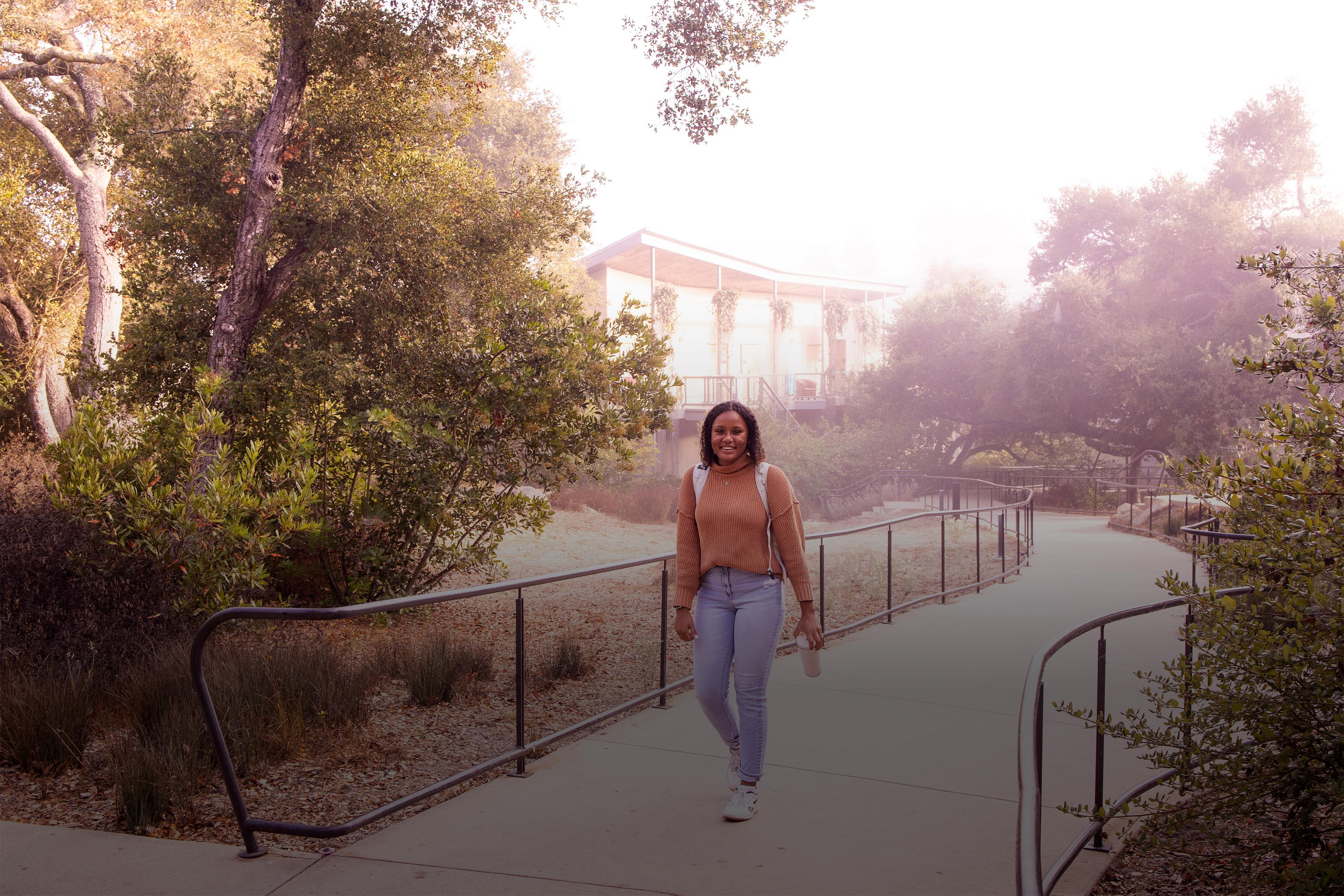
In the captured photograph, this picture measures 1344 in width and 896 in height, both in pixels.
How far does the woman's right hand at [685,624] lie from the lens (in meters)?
4.29

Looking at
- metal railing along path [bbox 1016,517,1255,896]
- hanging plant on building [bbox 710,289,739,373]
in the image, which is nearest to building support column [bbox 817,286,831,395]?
hanging plant on building [bbox 710,289,739,373]

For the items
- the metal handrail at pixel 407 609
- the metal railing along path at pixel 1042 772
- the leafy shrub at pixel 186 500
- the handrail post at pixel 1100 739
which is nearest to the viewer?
the metal railing along path at pixel 1042 772

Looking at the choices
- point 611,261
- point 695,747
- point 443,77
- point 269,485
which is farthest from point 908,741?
point 611,261

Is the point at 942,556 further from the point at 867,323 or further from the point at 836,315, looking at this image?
the point at 867,323

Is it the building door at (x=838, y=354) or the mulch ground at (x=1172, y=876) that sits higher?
the building door at (x=838, y=354)

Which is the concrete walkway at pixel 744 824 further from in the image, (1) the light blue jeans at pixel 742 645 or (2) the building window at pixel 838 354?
(2) the building window at pixel 838 354

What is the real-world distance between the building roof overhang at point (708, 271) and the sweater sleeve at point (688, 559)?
25.1 m

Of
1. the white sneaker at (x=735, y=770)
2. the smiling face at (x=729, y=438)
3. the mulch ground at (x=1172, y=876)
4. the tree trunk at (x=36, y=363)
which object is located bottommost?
the mulch ground at (x=1172, y=876)

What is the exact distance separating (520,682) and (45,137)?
45.0 ft

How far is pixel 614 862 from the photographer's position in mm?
3658

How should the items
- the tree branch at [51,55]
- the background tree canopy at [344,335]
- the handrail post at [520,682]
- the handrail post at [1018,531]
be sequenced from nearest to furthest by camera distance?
the handrail post at [520,682] → the background tree canopy at [344,335] → the handrail post at [1018,531] → the tree branch at [51,55]

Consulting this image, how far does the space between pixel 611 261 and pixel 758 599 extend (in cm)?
2790

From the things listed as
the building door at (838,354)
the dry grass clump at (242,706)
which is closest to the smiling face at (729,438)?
the dry grass clump at (242,706)

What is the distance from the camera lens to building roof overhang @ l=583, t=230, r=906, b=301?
30.0 m
